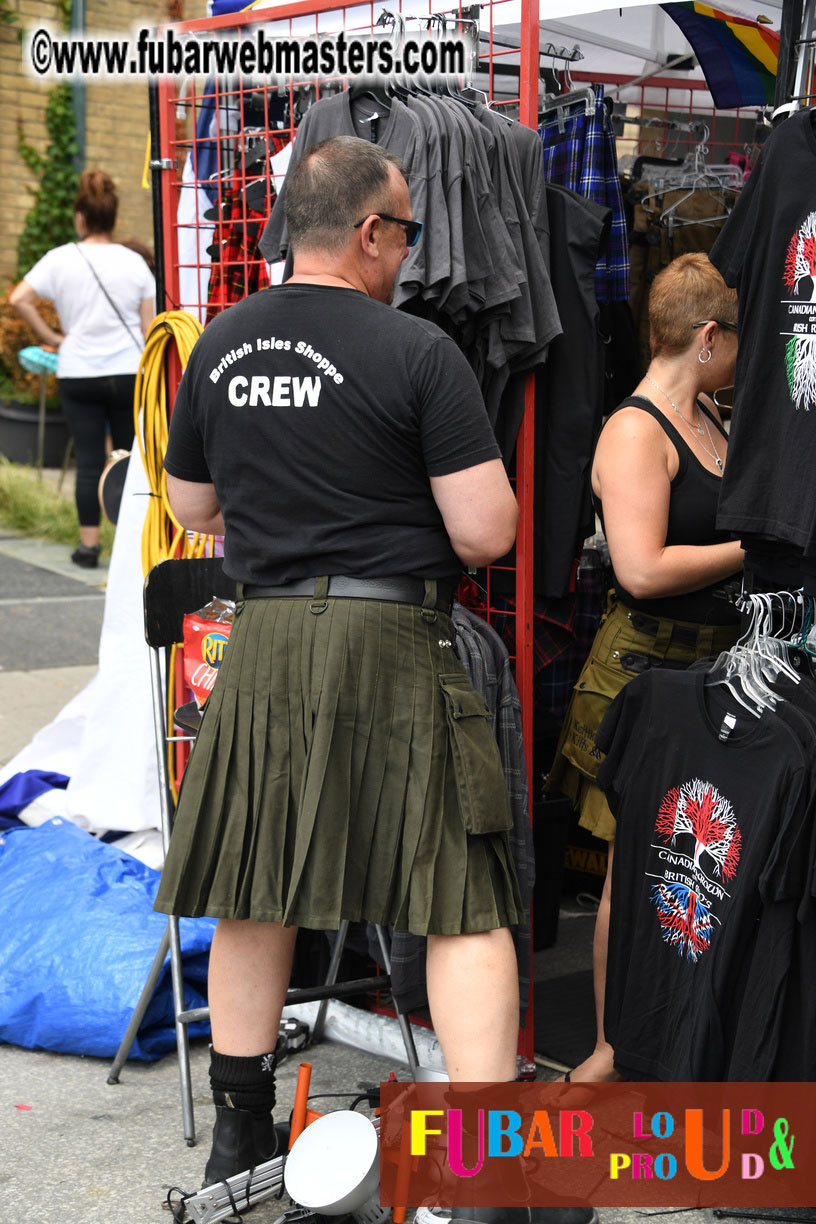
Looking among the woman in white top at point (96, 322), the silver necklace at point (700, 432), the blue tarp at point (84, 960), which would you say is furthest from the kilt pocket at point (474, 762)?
the woman in white top at point (96, 322)

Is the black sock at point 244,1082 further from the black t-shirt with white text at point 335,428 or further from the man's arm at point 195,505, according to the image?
the man's arm at point 195,505

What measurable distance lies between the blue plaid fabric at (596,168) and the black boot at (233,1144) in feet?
8.02

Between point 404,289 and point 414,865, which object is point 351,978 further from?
point 404,289

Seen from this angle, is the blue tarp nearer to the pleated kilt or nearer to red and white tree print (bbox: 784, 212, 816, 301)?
the pleated kilt

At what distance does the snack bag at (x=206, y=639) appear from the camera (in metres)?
3.63

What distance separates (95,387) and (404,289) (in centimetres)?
528

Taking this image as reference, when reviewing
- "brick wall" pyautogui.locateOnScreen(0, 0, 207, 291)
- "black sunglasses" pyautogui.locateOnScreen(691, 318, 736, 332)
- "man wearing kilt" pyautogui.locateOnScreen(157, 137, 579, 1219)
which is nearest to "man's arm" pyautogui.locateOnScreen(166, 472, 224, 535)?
"man wearing kilt" pyautogui.locateOnScreen(157, 137, 579, 1219)

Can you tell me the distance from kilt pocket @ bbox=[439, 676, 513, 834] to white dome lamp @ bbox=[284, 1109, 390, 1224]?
0.65 m

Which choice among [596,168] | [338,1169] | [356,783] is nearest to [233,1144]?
[338,1169]

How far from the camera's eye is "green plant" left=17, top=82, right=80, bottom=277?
12.5 metres

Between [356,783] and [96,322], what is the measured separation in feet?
19.2

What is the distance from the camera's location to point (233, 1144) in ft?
9.36

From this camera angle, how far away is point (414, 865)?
2.69 metres

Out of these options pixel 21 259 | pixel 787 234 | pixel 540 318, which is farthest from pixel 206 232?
pixel 21 259
